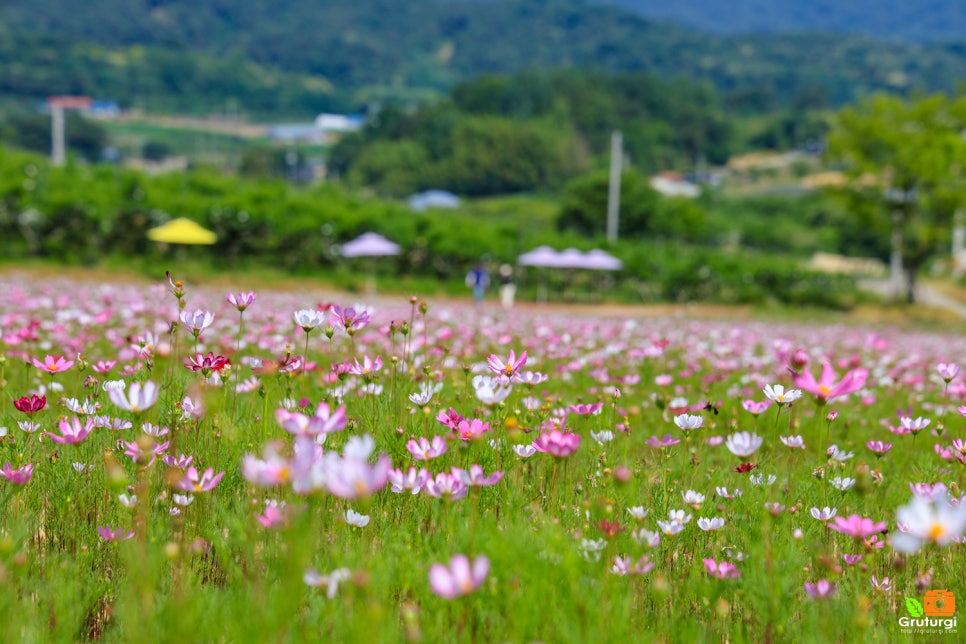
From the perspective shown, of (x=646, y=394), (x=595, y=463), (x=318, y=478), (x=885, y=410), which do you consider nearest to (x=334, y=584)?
(x=318, y=478)

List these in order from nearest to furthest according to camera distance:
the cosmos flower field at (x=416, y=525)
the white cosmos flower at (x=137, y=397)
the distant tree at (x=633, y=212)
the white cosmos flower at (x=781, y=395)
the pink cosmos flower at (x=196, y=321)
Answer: the cosmos flower field at (x=416, y=525), the white cosmos flower at (x=137, y=397), the white cosmos flower at (x=781, y=395), the pink cosmos flower at (x=196, y=321), the distant tree at (x=633, y=212)

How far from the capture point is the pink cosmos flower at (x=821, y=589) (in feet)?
5.26

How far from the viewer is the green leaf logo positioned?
183cm

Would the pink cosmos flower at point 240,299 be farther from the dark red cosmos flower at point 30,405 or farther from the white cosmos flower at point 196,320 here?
the dark red cosmos flower at point 30,405

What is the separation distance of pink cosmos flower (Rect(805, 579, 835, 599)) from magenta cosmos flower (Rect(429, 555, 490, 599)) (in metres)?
0.76

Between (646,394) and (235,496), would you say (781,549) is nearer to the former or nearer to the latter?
(235,496)

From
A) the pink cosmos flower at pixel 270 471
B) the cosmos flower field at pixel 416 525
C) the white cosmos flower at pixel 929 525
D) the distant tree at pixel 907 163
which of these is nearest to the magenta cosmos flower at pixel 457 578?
the cosmos flower field at pixel 416 525

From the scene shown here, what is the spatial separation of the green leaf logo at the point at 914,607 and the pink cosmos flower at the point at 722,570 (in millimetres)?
384

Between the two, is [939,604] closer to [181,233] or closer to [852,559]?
[852,559]

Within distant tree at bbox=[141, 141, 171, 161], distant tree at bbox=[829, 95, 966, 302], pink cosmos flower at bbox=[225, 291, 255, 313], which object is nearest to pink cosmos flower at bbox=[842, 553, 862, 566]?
pink cosmos flower at bbox=[225, 291, 255, 313]

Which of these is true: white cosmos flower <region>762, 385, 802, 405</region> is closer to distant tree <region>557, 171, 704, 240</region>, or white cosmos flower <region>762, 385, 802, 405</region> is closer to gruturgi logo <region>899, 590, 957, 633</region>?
gruturgi logo <region>899, 590, 957, 633</region>

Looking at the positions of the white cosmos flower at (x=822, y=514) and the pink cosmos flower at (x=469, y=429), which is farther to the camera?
the white cosmos flower at (x=822, y=514)

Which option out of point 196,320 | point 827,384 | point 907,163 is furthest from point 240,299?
point 907,163

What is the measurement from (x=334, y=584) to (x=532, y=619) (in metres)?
0.39
